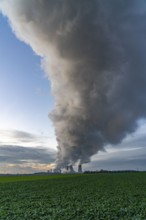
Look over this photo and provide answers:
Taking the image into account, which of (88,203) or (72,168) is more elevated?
(72,168)

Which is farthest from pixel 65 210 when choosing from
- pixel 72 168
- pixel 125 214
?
pixel 72 168

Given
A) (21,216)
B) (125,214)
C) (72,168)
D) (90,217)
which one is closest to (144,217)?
(125,214)

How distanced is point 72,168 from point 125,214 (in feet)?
580

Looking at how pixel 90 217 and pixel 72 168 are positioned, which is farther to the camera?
pixel 72 168

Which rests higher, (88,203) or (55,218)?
(88,203)

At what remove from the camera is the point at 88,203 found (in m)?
28.6

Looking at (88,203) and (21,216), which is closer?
(21,216)

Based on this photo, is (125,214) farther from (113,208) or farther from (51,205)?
(51,205)

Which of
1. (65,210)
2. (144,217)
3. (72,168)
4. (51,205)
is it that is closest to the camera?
(144,217)

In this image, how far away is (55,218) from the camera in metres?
21.6

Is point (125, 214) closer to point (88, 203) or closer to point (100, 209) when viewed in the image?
point (100, 209)

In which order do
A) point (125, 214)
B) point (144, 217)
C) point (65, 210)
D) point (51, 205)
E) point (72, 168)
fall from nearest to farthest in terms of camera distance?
point (144, 217) → point (125, 214) → point (65, 210) → point (51, 205) → point (72, 168)

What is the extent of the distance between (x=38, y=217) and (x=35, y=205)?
6.33 metres

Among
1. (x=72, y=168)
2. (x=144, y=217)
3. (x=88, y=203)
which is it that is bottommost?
(x=144, y=217)
